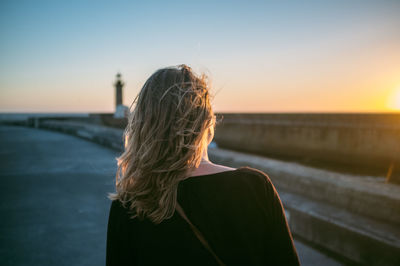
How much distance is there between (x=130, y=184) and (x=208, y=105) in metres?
0.52

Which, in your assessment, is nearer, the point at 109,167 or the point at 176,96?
the point at 176,96

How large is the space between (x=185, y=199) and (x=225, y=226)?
20 centimetres

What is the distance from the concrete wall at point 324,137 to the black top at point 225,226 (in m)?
12.7

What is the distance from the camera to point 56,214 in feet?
12.9

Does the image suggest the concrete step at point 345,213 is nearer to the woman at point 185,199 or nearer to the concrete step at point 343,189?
the concrete step at point 343,189

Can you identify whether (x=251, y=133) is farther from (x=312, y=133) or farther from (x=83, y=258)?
(x=83, y=258)

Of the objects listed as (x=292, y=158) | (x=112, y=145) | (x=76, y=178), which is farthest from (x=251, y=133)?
(x=76, y=178)

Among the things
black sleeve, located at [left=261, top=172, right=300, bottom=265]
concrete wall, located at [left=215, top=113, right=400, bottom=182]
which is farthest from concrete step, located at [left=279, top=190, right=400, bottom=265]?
concrete wall, located at [left=215, top=113, right=400, bottom=182]

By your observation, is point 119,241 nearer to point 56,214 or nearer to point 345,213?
point 345,213

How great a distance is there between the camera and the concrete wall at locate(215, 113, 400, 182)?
12.9 m

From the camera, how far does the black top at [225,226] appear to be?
1.15 m

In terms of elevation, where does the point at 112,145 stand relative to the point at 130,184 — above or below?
below

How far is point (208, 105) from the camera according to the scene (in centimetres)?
128

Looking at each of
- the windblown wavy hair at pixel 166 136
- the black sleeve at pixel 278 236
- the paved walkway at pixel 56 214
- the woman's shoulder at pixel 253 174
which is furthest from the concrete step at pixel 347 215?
the windblown wavy hair at pixel 166 136
